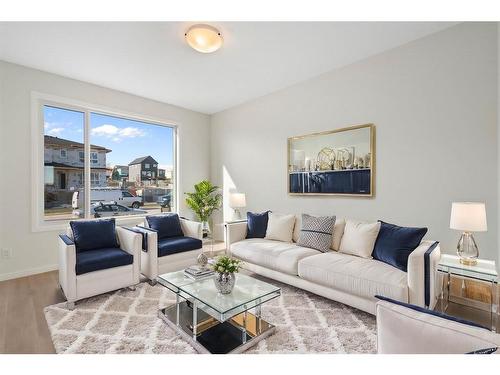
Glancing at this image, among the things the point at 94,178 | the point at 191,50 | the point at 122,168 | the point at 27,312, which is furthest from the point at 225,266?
the point at 122,168

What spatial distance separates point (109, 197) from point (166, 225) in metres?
1.41

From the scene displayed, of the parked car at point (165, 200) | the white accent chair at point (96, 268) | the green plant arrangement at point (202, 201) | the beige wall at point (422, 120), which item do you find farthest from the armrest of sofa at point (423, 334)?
the parked car at point (165, 200)

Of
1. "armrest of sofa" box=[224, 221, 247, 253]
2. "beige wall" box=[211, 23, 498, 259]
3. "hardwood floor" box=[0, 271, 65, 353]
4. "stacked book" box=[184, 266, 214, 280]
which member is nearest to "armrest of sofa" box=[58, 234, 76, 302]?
"hardwood floor" box=[0, 271, 65, 353]

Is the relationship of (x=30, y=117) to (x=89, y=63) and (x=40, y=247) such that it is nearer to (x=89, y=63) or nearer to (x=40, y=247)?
(x=89, y=63)

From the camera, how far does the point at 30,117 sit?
357 cm

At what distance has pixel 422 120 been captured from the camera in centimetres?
296

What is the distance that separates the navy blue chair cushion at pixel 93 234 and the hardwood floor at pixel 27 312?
59cm

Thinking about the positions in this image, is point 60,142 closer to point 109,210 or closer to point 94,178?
point 94,178

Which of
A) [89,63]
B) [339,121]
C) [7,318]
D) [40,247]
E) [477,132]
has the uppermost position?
[89,63]

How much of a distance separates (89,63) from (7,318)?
2.98 m

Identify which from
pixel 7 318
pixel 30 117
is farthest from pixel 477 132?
pixel 30 117

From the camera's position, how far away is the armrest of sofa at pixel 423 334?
2.60 feet

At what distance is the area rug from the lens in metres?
1.95

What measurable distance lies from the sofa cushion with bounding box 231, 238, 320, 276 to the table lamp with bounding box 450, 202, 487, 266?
134 cm
